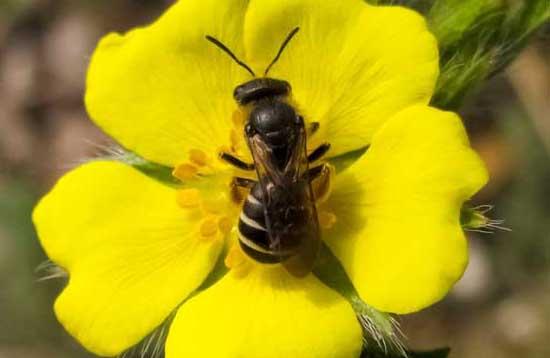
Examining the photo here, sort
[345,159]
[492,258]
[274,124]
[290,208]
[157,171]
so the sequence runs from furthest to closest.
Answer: [492,258] < [157,171] < [345,159] < [274,124] < [290,208]

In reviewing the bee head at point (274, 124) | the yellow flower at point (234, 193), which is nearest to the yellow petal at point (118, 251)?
the yellow flower at point (234, 193)

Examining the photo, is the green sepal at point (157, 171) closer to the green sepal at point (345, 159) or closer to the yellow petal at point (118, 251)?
the yellow petal at point (118, 251)

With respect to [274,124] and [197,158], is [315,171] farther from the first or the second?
[197,158]

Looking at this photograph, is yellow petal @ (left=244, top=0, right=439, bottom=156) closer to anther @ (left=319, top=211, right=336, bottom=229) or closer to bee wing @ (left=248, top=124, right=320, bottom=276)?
anther @ (left=319, top=211, right=336, bottom=229)

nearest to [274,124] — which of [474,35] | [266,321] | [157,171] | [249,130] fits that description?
[249,130]

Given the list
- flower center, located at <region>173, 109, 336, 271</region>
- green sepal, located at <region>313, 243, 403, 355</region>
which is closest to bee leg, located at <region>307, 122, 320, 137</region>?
flower center, located at <region>173, 109, 336, 271</region>
